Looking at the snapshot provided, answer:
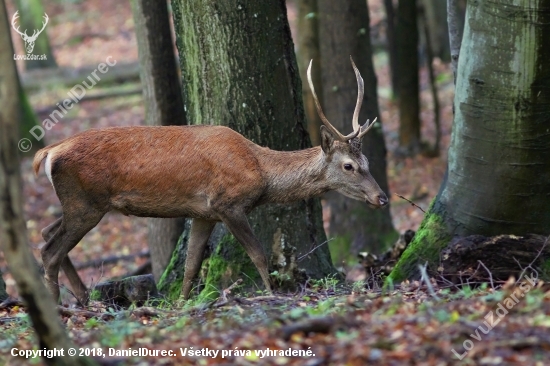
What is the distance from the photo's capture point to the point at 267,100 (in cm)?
821

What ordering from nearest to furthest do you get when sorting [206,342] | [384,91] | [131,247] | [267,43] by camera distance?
1. [206,342]
2. [267,43]
3. [131,247]
4. [384,91]

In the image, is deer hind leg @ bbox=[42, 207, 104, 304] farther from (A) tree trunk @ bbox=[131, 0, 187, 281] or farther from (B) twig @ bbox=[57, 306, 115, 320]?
(A) tree trunk @ bbox=[131, 0, 187, 281]

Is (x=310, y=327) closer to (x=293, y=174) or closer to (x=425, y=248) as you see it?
(x=425, y=248)

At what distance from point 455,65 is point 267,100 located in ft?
6.85

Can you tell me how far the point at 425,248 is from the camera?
771 centimetres

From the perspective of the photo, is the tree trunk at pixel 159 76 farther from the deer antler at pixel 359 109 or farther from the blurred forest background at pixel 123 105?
the deer antler at pixel 359 109

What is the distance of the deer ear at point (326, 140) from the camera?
7.88 m

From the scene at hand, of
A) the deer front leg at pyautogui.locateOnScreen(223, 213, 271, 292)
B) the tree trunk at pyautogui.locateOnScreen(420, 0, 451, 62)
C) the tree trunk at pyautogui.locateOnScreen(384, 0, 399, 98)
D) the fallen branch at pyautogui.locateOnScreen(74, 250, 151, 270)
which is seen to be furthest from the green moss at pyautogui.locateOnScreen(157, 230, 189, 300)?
the tree trunk at pyautogui.locateOnScreen(420, 0, 451, 62)

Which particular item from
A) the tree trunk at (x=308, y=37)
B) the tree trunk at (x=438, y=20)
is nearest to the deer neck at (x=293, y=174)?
the tree trunk at (x=308, y=37)

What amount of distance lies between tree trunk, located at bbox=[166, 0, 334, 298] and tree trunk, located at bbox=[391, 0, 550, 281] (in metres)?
1.36

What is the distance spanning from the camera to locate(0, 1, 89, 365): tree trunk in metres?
4.27

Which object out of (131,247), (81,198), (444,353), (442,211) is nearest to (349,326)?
(444,353)

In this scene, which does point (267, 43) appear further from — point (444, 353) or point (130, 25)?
point (130, 25)

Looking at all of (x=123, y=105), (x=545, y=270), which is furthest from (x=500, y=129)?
(x=123, y=105)
